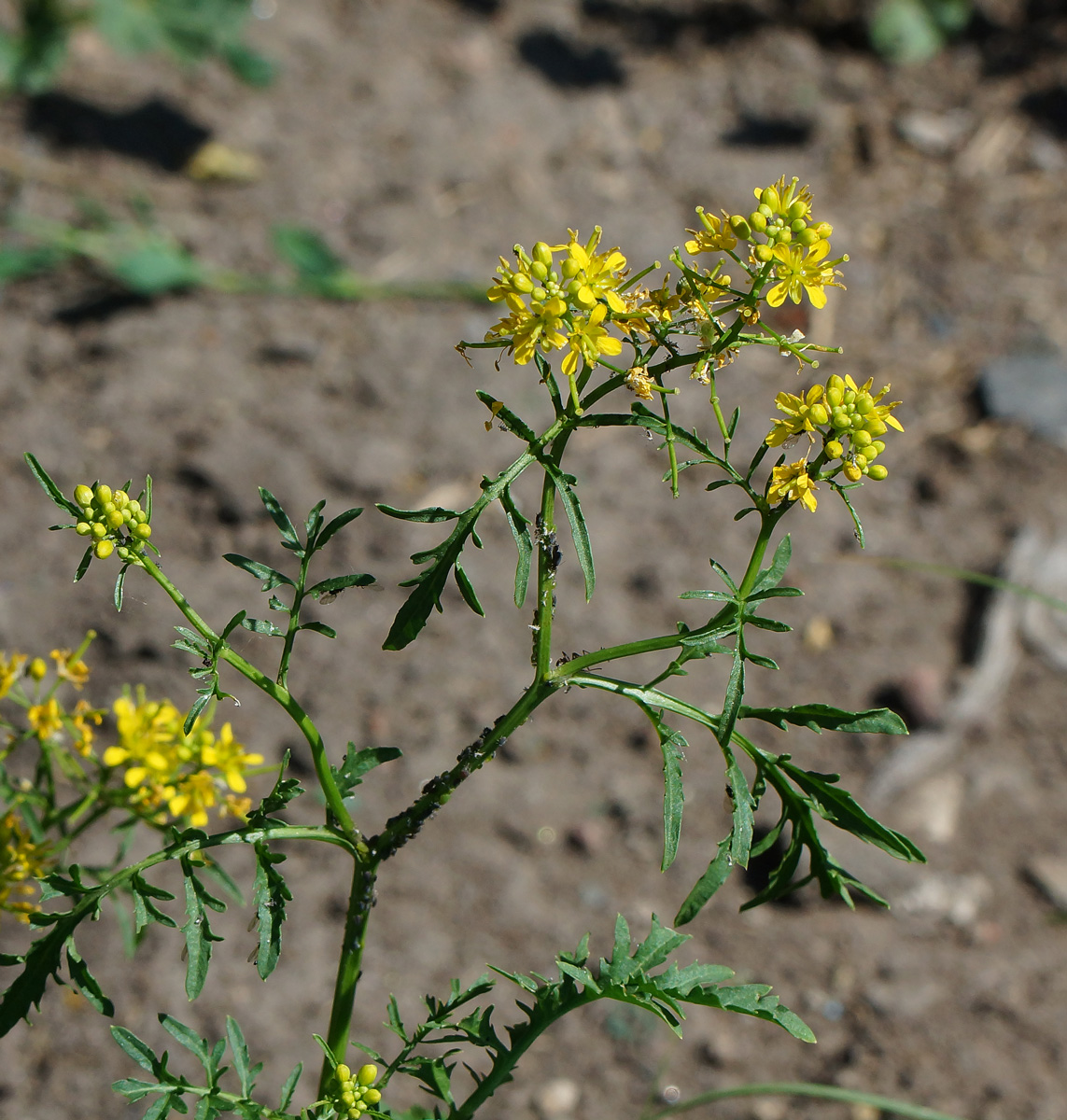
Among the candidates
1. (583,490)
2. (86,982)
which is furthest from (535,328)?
(583,490)

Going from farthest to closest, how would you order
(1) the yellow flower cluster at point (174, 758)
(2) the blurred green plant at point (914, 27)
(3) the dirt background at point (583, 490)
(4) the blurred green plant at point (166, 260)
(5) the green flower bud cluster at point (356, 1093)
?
(2) the blurred green plant at point (914, 27) < (4) the blurred green plant at point (166, 260) < (3) the dirt background at point (583, 490) < (1) the yellow flower cluster at point (174, 758) < (5) the green flower bud cluster at point (356, 1093)

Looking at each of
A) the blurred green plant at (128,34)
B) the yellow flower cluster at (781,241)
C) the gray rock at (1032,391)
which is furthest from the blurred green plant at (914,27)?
the yellow flower cluster at (781,241)

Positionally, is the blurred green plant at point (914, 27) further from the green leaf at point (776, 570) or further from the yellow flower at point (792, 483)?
the yellow flower at point (792, 483)

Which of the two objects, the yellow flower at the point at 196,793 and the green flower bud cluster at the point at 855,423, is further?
the yellow flower at the point at 196,793

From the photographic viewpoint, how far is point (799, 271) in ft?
4.62

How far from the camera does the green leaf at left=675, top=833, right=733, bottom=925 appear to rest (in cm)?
147

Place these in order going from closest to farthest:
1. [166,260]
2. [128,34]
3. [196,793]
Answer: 1. [196,793]
2. [166,260]
3. [128,34]

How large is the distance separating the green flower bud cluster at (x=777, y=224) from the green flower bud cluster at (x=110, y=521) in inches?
30.7

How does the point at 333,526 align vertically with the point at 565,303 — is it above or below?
below

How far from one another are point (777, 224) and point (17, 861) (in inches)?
58.6

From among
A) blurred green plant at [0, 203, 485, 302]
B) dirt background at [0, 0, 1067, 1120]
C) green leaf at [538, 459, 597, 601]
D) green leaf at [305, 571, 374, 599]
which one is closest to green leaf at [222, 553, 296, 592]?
green leaf at [305, 571, 374, 599]

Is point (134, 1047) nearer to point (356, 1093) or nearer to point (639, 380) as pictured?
point (356, 1093)

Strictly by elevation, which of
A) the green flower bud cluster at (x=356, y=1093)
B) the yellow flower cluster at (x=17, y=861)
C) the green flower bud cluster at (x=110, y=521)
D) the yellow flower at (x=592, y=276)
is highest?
the yellow flower at (x=592, y=276)

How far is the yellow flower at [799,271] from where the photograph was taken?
1.38 m
